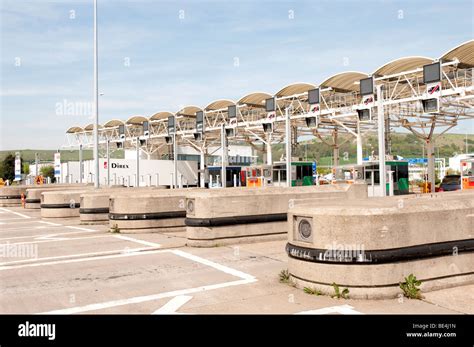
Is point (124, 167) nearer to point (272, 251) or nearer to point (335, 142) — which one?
point (335, 142)

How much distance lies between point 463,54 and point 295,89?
14.3 metres

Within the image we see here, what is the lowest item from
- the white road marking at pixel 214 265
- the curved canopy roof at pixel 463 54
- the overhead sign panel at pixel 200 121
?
the white road marking at pixel 214 265

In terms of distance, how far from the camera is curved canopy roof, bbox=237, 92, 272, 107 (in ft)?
139

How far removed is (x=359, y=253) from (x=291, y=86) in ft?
111

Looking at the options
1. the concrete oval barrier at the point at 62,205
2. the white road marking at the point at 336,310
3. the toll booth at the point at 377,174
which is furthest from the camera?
the toll booth at the point at 377,174

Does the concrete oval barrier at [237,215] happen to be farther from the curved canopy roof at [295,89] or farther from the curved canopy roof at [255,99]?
the curved canopy roof at [255,99]

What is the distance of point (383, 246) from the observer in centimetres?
643

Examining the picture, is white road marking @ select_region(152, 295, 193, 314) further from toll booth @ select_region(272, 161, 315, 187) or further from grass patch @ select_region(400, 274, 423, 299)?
toll booth @ select_region(272, 161, 315, 187)

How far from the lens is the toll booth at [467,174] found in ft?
81.4

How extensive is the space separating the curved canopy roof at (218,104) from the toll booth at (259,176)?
10.8m

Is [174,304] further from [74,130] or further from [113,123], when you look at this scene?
[74,130]

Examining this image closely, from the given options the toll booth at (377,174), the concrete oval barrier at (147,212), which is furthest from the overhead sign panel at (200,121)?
the concrete oval barrier at (147,212)

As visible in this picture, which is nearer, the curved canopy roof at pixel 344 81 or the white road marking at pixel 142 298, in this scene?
the white road marking at pixel 142 298

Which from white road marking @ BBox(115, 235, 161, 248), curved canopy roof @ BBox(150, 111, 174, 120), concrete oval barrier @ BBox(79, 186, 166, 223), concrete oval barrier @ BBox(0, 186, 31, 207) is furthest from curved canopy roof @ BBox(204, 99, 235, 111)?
white road marking @ BBox(115, 235, 161, 248)
